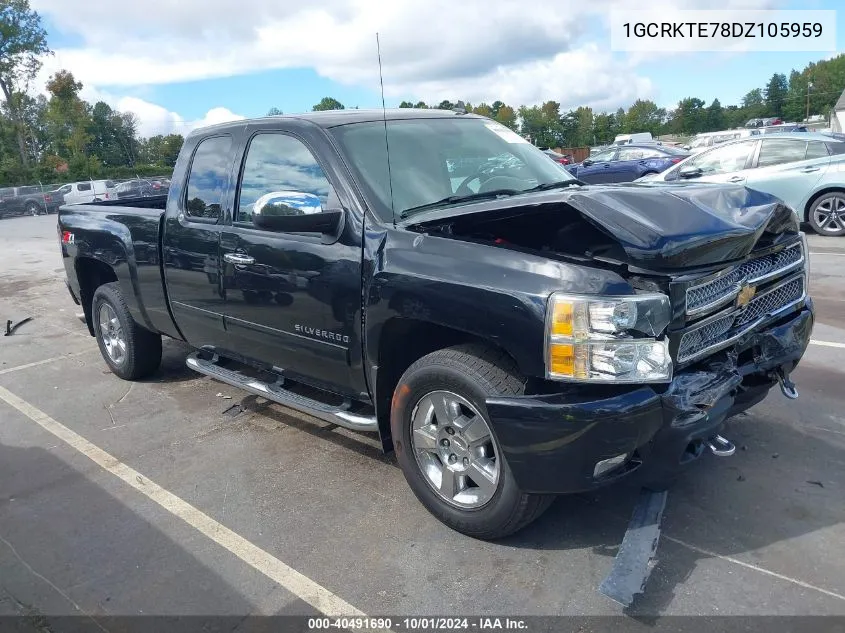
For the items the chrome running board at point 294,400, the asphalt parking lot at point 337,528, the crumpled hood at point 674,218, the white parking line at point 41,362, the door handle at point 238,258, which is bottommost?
the asphalt parking lot at point 337,528

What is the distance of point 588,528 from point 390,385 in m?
1.18

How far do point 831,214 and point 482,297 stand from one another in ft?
32.4

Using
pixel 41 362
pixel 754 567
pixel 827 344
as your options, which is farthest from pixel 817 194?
pixel 41 362

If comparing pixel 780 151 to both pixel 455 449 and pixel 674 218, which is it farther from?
pixel 455 449

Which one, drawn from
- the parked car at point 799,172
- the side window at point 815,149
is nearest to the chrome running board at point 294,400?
the parked car at point 799,172

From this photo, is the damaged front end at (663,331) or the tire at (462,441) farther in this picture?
the tire at (462,441)

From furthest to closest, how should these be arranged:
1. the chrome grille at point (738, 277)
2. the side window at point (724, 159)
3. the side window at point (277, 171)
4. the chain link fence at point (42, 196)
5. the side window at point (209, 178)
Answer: the chain link fence at point (42, 196) → the side window at point (724, 159) → the side window at point (209, 178) → the side window at point (277, 171) → the chrome grille at point (738, 277)

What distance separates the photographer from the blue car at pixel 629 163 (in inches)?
707

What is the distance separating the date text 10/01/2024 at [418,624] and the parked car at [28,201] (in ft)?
123

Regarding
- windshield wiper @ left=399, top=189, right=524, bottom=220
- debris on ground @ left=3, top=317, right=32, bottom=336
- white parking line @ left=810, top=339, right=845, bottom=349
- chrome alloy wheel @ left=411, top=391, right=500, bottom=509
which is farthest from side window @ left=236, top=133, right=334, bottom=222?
debris on ground @ left=3, top=317, right=32, bottom=336

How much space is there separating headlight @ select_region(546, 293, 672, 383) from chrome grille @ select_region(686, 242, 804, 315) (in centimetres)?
22

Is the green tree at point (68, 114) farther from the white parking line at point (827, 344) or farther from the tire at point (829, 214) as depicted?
the white parking line at point (827, 344)

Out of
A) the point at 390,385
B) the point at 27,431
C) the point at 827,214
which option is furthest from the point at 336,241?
the point at 827,214

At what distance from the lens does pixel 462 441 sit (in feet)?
10.2
